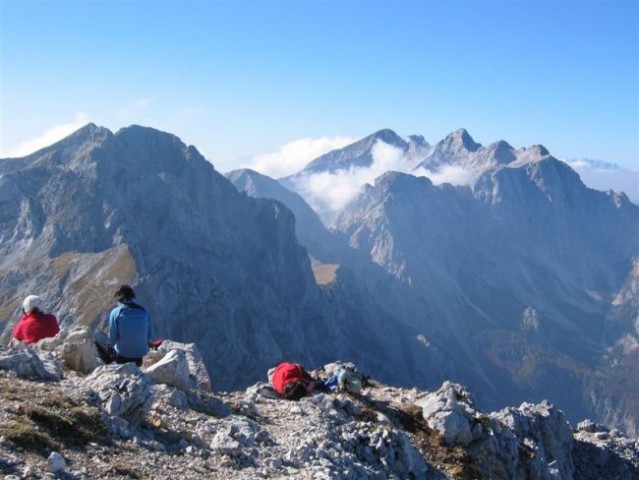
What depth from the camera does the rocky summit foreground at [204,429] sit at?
14.5 m

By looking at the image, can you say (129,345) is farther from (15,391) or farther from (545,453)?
(545,453)

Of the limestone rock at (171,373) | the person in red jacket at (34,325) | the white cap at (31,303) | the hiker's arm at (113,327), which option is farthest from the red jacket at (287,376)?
the white cap at (31,303)

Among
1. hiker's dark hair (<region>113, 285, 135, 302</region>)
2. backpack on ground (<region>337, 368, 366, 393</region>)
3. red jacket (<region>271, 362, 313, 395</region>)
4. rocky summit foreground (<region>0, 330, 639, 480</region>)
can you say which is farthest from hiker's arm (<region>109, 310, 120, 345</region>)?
backpack on ground (<region>337, 368, 366, 393</region>)

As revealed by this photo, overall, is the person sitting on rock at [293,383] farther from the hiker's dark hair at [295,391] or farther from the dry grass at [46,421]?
the dry grass at [46,421]

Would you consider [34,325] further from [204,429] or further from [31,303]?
[204,429]

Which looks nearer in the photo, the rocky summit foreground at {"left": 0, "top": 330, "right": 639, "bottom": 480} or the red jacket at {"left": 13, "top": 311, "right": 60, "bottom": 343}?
the rocky summit foreground at {"left": 0, "top": 330, "right": 639, "bottom": 480}

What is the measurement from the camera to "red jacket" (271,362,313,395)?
82.3 ft

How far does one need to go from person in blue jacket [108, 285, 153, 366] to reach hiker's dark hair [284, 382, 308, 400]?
20.0 ft

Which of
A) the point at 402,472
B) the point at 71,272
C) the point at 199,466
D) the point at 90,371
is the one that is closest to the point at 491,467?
the point at 402,472

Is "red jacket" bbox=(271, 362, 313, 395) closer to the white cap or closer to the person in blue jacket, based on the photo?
the person in blue jacket

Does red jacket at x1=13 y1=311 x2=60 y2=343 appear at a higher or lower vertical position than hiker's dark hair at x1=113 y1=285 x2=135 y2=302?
lower

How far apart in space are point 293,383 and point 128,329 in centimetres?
712

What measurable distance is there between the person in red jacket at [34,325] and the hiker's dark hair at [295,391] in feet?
31.0

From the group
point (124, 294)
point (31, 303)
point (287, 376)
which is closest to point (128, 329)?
point (124, 294)
